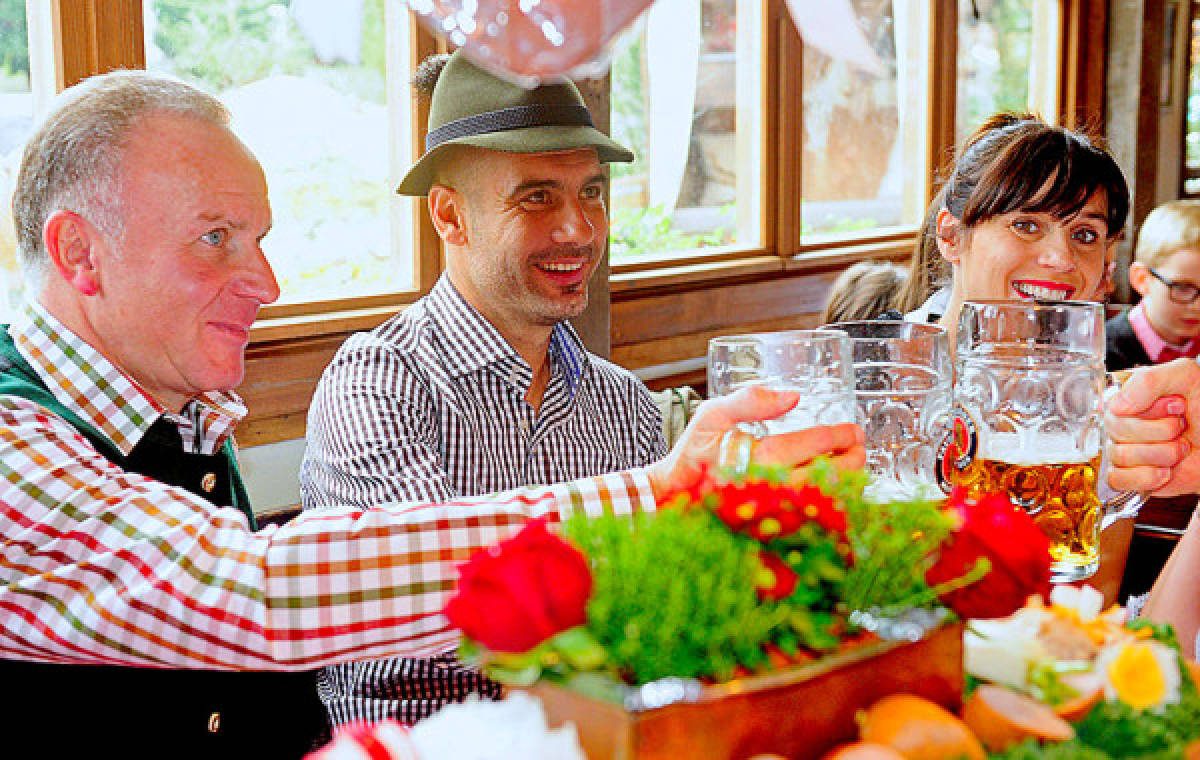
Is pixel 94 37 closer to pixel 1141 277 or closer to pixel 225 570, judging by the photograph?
pixel 225 570

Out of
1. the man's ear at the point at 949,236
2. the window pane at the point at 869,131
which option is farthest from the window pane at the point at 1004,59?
the man's ear at the point at 949,236

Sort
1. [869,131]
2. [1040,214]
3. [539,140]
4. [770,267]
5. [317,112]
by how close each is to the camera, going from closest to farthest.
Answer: [539,140]
[1040,214]
[317,112]
[770,267]
[869,131]

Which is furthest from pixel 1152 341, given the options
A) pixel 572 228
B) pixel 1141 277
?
pixel 572 228

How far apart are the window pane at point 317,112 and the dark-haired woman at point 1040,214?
5.40 feet

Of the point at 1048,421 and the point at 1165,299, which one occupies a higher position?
the point at 1048,421

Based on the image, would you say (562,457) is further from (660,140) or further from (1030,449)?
(660,140)

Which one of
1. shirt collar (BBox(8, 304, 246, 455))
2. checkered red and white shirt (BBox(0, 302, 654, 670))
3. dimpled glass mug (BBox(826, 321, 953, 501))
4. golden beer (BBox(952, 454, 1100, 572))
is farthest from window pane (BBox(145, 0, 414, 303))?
golden beer (BBox(952, 454, 1100, 572))

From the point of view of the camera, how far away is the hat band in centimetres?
234

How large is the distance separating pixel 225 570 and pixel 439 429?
99 centimetres

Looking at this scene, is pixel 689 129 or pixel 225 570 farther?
pixel 689 129

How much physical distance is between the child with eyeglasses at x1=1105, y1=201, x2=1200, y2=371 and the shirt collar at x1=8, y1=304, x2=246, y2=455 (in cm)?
329

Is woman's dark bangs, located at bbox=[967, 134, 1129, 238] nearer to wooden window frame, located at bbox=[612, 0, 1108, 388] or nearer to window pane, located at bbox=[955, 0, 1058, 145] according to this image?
wooden window frame, located at bbox=[612, 0, 1108, 388]

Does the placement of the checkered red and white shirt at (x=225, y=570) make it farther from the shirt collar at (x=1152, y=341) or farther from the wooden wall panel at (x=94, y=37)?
the shirt collar at (x=1152, y=341)

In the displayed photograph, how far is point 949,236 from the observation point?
2621mm
